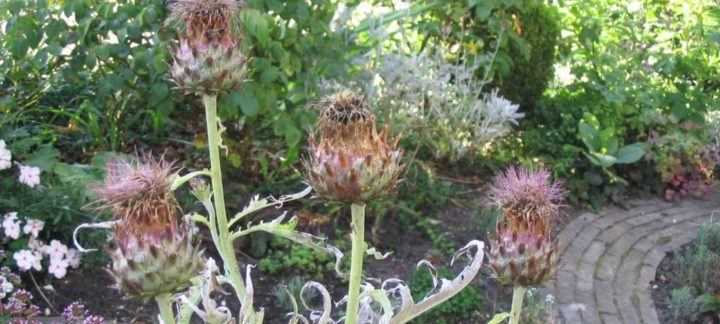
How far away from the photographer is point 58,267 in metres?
3.50

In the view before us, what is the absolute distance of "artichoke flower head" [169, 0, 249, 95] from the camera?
6.11 ft

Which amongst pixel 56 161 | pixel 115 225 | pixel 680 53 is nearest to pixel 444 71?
pixel 680 53

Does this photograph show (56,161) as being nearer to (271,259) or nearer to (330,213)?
(271,259)

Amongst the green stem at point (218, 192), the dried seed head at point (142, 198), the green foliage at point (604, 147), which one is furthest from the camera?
the green foliage at point (604, 147)

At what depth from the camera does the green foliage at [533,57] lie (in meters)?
5.84

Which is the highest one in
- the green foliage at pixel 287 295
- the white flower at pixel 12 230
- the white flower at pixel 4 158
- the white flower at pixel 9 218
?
the white flower at pixel 4 158

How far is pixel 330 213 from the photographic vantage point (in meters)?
4.37

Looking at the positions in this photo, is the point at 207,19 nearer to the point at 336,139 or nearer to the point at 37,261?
the point at 336,139

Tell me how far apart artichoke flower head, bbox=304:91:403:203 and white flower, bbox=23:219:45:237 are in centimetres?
212

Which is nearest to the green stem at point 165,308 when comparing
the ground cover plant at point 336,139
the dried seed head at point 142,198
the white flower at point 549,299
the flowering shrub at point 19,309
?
the ground cover plant at point 336,139

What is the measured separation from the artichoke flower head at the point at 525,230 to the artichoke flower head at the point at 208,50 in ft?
2.10

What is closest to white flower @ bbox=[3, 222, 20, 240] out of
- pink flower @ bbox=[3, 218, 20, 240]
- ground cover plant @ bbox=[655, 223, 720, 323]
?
pink flower @ bbox=[3, 218, 20, 240]

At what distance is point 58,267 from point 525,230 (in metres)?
2.32

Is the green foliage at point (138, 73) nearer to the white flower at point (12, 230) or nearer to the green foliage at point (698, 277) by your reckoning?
the white flower at point (12, 230)
